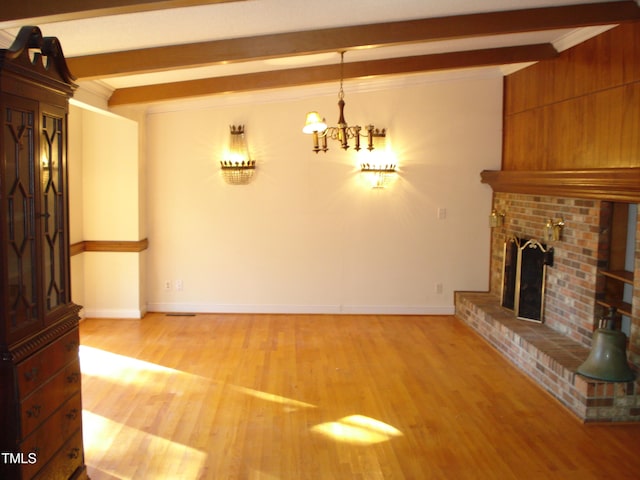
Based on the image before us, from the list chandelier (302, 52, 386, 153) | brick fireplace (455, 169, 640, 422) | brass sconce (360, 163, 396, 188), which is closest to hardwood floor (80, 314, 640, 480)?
brick fireplace (455, 169, 640, 422)

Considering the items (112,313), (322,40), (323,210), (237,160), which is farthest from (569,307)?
(112,313)

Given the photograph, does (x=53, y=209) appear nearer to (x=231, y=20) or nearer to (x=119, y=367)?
(x=231, y=20)

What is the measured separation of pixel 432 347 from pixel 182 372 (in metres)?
2.43

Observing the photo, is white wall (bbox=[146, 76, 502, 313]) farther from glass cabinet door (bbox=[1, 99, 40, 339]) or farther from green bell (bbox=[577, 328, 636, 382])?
glass cabinet door (bbox=[1, 99, 40, 339])

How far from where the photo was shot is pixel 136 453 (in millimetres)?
3576

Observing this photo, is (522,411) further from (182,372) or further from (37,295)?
(37,295)

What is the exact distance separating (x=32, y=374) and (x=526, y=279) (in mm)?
4690

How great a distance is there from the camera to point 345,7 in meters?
3.74

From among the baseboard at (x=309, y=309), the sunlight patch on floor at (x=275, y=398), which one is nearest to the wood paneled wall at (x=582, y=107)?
the baseboard at (x=309, y=309)

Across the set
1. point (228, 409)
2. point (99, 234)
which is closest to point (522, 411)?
point (228, 409)

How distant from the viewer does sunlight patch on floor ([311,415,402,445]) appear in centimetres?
380

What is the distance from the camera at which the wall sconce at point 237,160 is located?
22.6 ft

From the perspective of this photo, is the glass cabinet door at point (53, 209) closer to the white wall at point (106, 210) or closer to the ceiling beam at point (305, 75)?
the ceiling beam at point (305, 75)

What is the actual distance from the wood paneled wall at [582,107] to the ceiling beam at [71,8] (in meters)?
3.10
